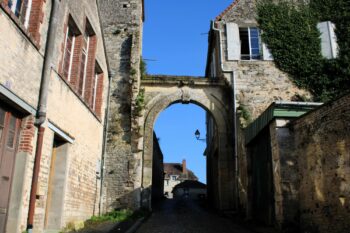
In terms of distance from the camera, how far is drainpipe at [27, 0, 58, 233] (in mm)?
6465

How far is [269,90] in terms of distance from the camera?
50.5 ft

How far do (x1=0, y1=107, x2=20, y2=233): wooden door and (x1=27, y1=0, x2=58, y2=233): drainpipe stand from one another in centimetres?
46

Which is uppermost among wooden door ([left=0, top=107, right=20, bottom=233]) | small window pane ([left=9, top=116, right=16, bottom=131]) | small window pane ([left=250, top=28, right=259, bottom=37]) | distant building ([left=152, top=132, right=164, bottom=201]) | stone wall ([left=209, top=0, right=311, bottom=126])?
small window pane ([left=250, top=28, right=259, bottom=37])

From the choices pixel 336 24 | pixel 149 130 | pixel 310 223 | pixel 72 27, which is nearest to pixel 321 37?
pixel 336 24

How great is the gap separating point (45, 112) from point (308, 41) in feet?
41.4

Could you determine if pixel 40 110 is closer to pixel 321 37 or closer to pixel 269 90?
pixel 269 90

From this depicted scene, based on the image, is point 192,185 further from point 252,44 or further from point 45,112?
point 45,112

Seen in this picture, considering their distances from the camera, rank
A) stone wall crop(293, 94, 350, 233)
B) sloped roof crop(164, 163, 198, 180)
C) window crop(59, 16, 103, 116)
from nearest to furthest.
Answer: stone wall crop(293, 94, 350, 233)
window crop(59, 16, 103, 116)
sloped roof crop(164, 163, 198, 180)

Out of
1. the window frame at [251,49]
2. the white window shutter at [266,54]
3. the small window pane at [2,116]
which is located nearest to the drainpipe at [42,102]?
the small window pane at [2,116]

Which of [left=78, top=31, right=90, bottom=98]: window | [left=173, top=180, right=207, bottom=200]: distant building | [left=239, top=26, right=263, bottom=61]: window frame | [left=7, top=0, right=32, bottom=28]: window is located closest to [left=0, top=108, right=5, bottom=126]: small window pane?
[left=7, top=0, right=32, bottom=28]: window

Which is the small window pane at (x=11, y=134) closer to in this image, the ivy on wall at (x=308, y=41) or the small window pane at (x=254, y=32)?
the ivy on wall at (x=308, y=41)

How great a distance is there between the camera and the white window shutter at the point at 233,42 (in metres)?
15.8

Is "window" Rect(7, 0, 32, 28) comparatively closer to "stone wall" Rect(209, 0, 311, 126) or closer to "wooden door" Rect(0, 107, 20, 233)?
"wooden door" Rect(0, 107, 20, 233)

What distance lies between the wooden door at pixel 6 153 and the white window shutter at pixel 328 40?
44.2 feet
